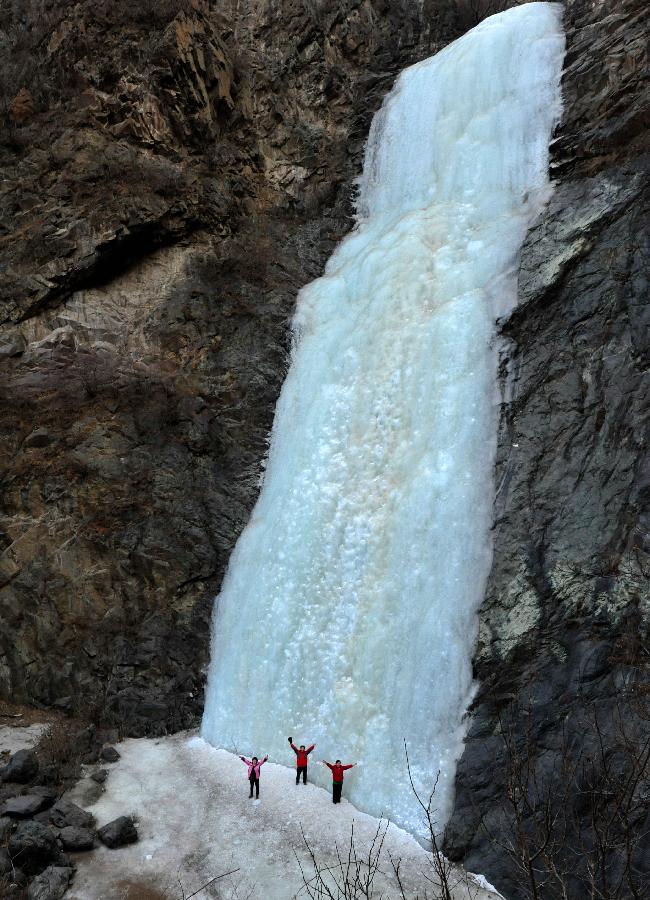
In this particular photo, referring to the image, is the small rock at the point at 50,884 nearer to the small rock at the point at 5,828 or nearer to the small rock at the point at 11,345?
the small rock at the point at 5,828

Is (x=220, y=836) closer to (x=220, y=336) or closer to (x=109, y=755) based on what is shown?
(x=109, y=755)

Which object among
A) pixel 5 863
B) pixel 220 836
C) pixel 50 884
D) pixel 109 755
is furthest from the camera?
pixel 109 755

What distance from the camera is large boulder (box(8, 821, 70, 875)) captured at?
8414 millimetres

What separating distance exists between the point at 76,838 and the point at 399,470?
7.52 meters

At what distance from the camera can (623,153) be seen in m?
12.3

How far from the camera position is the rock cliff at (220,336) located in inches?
375

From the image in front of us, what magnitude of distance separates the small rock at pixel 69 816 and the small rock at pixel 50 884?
995 millimetres

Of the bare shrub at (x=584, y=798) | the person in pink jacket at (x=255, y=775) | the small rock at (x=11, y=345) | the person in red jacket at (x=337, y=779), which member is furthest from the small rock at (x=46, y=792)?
the small rock at (x=11, y=345)

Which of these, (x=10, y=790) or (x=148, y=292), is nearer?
(x=10, y=790)

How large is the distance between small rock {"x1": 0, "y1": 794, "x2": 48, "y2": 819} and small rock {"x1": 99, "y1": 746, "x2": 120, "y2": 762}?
1787mm

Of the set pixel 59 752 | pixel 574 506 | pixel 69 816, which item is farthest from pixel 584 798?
pixel 59 752

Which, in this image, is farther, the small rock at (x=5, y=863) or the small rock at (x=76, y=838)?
the small rock at (x=76, y=838)

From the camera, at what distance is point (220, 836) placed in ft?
30.7

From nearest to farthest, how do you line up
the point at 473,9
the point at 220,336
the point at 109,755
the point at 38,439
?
the point at 109,755 → the point at 38,439 → the point at 220,336 → the point at 473,9
